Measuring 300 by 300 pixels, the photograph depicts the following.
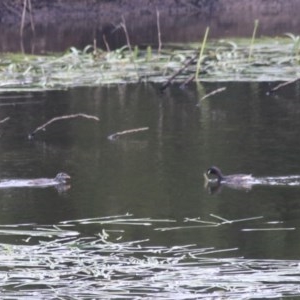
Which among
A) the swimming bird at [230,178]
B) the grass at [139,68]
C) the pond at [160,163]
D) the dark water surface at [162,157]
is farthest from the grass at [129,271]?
the grass at [139,68]

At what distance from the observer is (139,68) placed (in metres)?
25.9

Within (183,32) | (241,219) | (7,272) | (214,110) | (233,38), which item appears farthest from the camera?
(183,32)

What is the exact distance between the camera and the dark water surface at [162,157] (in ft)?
37.0

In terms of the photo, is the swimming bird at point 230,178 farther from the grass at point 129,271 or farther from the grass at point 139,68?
the grass at point 139,68

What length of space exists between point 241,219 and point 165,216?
75 cm

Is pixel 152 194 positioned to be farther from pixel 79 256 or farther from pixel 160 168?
pixel 79 256

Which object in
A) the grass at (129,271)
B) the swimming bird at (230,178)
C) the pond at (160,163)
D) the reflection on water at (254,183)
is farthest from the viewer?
the swimming bird at (230,178)

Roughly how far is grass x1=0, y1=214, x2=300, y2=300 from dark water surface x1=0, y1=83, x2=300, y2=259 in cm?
41

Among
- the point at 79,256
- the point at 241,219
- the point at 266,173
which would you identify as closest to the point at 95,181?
the point at 266,173

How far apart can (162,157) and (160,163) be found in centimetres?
47

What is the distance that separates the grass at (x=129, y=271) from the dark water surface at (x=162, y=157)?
41 centimetres

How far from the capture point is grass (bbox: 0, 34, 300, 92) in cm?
2395

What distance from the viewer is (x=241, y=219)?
447 inches

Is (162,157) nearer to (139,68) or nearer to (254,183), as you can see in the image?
(254,183)
